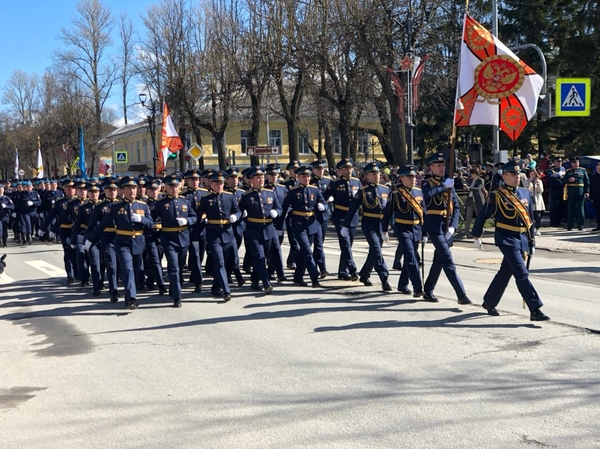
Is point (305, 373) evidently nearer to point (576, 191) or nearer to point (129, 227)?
point (129, 227)

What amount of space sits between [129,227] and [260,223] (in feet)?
6.59

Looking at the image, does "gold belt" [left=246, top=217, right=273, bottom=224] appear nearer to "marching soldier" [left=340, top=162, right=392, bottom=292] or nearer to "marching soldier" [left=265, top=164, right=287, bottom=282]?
"marching soldier" [left=265, top=164, right=287, bottom=282]

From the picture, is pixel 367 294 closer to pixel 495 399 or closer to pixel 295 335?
pixel 295 335

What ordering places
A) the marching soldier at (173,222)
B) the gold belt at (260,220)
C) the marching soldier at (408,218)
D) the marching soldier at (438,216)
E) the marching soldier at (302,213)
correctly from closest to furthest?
the marching soldier at (438,216) → the marching soldier at (408,218) → the marching soldier at (173,222) → the gold belt at (260,220) → the marching soldier at (302,213)

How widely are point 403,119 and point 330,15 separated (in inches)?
259

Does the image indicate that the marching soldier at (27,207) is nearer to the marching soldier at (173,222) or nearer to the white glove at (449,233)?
the marching soldier at (173,222)

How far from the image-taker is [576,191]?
Result: 19016 mm

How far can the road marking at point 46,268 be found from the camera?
15.1 m

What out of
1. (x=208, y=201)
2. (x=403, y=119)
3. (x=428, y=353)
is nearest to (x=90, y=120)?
(x=403, y=119)

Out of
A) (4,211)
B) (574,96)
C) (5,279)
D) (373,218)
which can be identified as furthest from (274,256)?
(4,211)

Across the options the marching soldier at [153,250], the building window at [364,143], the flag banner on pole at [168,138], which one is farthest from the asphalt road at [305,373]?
the building window at [364,143]

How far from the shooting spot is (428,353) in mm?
7078

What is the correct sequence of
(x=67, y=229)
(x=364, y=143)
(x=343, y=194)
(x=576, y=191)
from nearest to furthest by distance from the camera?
(x=343, y=194), (x=67, y=229), (x=576, y=191), (x=364, y=143)

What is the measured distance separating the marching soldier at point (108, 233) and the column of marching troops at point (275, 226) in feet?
0.06
